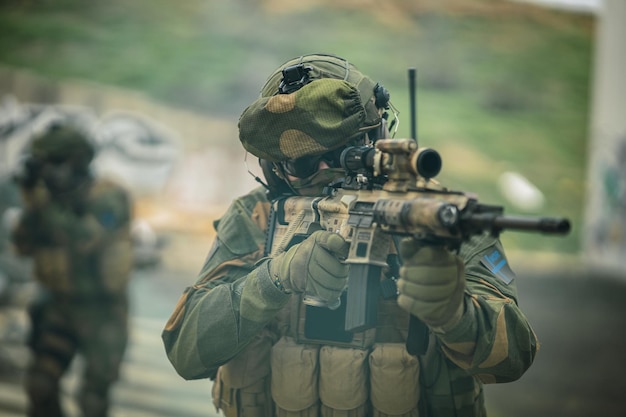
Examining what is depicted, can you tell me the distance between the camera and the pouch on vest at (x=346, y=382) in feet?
6.24

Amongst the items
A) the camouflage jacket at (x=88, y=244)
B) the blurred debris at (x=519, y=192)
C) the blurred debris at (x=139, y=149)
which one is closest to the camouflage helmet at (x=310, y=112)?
the camouflage jacket at (x=88, y=244)

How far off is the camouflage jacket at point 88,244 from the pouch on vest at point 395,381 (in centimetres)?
292

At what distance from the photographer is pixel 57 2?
21.1 ft

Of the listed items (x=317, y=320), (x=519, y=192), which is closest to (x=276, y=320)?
(x=317, y=320)

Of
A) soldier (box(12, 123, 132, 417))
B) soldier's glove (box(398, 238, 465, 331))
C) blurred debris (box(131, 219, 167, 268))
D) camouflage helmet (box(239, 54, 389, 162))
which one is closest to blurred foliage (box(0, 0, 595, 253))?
blurred debris (box(131, 219, 167, 268))

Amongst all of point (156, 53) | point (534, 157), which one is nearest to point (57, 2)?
point (156, 53)

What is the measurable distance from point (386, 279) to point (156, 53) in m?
5.02

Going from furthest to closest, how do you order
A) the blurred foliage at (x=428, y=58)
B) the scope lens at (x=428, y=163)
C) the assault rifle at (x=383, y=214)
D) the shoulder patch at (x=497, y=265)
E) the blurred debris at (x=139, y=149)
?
the blurred debris at (x=139, y=149) < the blurred foliage at (x=428, y=58) < the shoulder patch at (x=497, y=265) < the scope lens at (x=428, y=163) < the assault rifle at (x=383, y=214)

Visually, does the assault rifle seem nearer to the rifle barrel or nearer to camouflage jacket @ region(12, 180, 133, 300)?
the rifle barrel

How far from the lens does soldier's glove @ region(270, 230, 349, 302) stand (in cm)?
175

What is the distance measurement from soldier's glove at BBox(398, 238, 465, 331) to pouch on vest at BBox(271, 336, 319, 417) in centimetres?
48

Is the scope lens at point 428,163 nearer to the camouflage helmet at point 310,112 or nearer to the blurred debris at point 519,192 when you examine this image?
the camouflage helmet at point 310,112

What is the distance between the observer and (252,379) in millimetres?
→ 2055

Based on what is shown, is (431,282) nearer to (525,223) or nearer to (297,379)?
(525,223)
